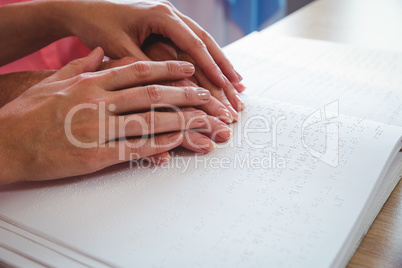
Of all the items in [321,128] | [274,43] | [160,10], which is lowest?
[274,43]

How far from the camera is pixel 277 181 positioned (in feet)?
1.64

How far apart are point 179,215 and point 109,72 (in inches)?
9.6

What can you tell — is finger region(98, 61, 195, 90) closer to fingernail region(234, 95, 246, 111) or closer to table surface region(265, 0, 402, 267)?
fingernail region(234, 95, 246, 111)

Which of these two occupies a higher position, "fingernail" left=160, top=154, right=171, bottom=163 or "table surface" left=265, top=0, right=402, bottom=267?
"fingernail" left=160, top=154, right=171, bottom=163

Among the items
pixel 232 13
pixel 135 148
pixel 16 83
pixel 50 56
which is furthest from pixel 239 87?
pixel 232 13

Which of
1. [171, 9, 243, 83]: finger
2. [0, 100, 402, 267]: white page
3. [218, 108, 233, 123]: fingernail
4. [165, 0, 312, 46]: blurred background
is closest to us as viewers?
[0, 100, 402, 267]: white page

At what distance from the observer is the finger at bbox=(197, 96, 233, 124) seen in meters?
0.63

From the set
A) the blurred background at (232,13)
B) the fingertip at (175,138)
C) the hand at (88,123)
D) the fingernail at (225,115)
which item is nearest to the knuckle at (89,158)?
the hand at (88,123)

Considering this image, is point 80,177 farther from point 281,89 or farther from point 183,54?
point 281,89

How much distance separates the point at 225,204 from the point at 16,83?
19.9 inches

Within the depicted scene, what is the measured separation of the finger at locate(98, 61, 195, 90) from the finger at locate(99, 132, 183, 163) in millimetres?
87

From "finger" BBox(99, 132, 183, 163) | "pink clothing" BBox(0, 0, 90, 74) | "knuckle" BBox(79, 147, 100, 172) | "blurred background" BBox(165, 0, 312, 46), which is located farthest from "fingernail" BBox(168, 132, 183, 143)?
"blurred background" BBox(165, 0, 312, 46)

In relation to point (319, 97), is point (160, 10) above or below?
above

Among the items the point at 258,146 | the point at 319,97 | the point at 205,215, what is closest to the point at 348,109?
the point at 319,97
